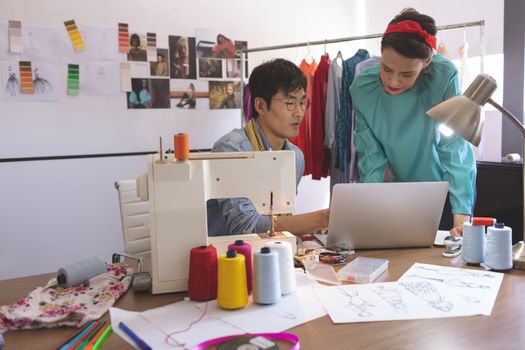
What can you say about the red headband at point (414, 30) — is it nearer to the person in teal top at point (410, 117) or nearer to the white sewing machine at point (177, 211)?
the person in teal top at point (410, 117)

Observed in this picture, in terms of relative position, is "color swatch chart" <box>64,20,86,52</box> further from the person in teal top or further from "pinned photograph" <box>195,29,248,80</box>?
the person in teal top

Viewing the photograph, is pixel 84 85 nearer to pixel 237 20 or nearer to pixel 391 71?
pixel 237 20

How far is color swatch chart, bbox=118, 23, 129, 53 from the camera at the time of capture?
3.03 m

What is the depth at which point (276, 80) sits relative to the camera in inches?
69.3

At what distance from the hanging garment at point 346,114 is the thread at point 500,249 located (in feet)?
5.52

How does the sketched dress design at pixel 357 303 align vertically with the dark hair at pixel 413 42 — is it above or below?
below

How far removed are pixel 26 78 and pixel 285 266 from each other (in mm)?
2263

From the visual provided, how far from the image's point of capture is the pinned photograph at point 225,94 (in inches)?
134

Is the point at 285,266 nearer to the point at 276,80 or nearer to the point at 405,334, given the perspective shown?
the point at 405,334

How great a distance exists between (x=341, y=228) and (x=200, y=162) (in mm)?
504

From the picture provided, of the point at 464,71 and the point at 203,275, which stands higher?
the point at 464,71

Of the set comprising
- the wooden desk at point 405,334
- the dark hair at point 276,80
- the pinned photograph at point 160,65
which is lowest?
the wooden desk at point 405,334

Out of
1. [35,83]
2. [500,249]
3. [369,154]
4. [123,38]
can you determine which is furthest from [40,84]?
[500,249]

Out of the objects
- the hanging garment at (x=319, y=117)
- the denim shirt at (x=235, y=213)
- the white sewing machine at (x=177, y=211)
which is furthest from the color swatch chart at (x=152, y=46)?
the white sewing machine at (x=177, y=211)
